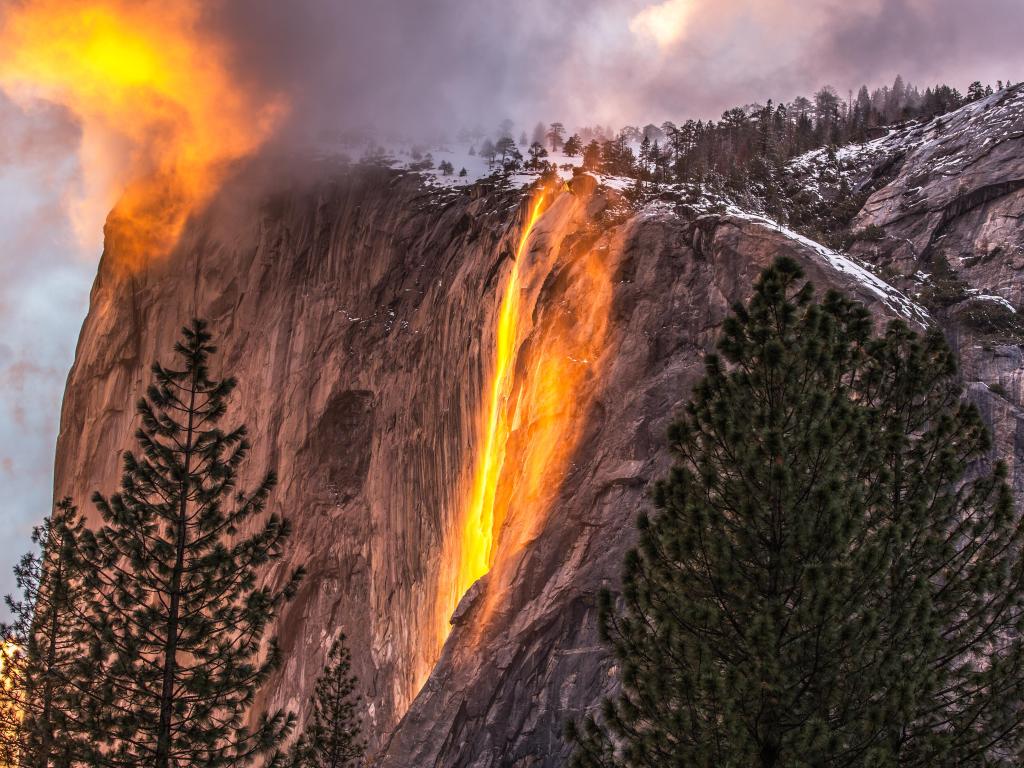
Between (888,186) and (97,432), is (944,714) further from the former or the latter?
(97,432)

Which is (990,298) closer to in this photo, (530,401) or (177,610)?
(530,401)

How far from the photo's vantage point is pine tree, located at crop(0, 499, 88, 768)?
1666cm

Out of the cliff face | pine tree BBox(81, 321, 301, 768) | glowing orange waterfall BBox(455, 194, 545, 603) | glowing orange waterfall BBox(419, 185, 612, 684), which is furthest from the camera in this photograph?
glowing orange waterfall BBox(455, 194, 545, 603)

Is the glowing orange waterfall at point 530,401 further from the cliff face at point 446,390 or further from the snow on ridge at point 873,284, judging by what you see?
the snow on ridge at point 873,284

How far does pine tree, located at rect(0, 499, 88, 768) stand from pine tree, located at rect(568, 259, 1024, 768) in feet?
26.5

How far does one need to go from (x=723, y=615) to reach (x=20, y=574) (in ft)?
50.6

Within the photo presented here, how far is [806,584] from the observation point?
43.8 ft

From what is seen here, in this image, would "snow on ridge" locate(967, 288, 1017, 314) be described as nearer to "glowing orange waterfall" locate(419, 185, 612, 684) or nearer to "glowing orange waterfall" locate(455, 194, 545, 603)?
"glowing orange waterfall" locate(419, 185, 612, 684)

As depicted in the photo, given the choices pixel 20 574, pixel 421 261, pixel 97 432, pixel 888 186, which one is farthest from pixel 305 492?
pixel 888 186

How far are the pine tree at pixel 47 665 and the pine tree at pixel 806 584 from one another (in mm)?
8068

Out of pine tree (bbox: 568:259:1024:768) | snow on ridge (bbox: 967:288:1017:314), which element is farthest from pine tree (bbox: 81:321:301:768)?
snow on ridge (bbox: 967:288:1017:314)

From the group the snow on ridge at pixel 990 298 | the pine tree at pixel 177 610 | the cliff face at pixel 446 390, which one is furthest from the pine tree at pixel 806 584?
the snow on ridge at pixel 990 298

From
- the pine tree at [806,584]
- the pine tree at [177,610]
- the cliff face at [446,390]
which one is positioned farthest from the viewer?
the cliff face at [446,390]

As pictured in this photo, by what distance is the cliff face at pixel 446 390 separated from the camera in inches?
1124
